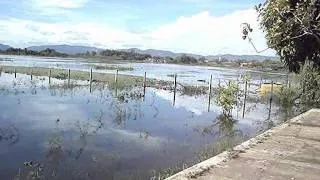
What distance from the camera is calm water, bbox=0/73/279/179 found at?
492 inches

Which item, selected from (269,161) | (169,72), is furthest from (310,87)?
(169,72)

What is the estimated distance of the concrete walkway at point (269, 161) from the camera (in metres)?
8.62

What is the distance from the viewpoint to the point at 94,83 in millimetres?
38500

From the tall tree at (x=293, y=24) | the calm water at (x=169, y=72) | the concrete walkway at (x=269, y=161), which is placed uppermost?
the tall tree at (x=293, y=24)

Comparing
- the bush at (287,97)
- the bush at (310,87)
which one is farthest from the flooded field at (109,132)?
the bush at (310,87)

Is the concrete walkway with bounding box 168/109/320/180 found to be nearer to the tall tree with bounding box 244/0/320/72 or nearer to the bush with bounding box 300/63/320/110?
the tall tree with bounding box 244/0/320/72

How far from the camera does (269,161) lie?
32.6ft

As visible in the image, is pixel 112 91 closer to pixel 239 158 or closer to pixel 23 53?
pixel 239 158

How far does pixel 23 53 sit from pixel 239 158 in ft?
462

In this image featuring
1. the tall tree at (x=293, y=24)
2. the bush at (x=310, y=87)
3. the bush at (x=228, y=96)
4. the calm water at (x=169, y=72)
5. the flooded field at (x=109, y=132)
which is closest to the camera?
the tall tree at (x=293, y=24)

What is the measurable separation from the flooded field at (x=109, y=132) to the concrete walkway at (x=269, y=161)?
1.93 meters

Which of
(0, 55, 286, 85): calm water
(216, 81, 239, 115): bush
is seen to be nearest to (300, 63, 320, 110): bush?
(216, 81, 239, 115): bush

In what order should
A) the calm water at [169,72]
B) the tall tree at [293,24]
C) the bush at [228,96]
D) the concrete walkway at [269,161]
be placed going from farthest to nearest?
the calm water at [169,72], the bush at [228,96], the tall tree at [293,24], the concrete walkway at [269,161]

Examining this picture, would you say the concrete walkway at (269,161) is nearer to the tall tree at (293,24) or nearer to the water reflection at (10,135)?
the tall tree at (293,24)
